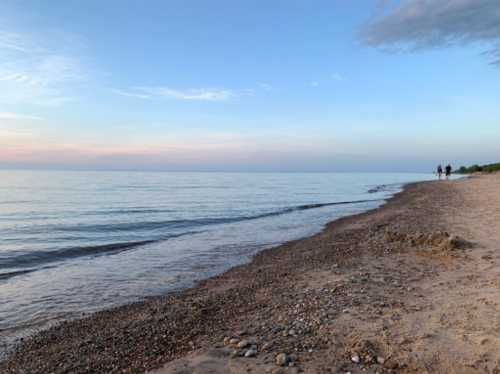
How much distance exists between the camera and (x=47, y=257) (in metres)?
13.7

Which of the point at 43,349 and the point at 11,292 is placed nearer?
the point at 43,349

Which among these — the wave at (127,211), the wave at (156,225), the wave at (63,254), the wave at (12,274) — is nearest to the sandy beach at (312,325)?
the wave at (12,274)

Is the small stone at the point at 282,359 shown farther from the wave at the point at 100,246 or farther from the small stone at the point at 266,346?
the wave at the point at 100,246

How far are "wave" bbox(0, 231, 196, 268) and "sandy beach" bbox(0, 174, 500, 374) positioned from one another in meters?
7.20

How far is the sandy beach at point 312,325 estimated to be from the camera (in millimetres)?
4281

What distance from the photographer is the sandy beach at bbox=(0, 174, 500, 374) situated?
428 cm

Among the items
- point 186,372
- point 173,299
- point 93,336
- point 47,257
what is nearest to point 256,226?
point 47,257

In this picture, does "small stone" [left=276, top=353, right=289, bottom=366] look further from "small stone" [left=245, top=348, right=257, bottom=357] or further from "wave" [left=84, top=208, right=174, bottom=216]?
"wave" [left=84, top=208, right=174, bottom=216]

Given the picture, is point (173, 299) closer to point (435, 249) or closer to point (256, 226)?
point (435, 249)

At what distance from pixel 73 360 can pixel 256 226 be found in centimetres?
1574

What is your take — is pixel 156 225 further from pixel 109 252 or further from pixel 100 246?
pixel 109 252

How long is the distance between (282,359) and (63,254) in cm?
1267

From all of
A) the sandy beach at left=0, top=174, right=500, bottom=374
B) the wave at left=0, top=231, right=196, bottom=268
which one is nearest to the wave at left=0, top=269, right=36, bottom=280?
the wave at left=0, top=231, right=196, bottom=268

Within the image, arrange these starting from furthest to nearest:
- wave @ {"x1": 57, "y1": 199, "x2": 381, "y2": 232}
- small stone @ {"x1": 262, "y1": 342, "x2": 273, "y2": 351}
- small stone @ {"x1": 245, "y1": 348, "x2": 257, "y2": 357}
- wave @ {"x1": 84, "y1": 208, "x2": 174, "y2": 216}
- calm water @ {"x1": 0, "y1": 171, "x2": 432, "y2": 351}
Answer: wave @ {"x1": 84, "y1": 208, "x2": 174, "y2": 216} < wave @ {"x1": 57, "y1": 199, "x2": 381, "y2": 232} < calm water @ {"x1": 0, "y1": 171, "x2": 432, "y2": 351} < small stone @ {"x1": 262, "y1": 342, "x2": 273, "y2": 351} < small stone @ {"x1": 245, "y1": 348, "x2": 257, "y2": 357}
